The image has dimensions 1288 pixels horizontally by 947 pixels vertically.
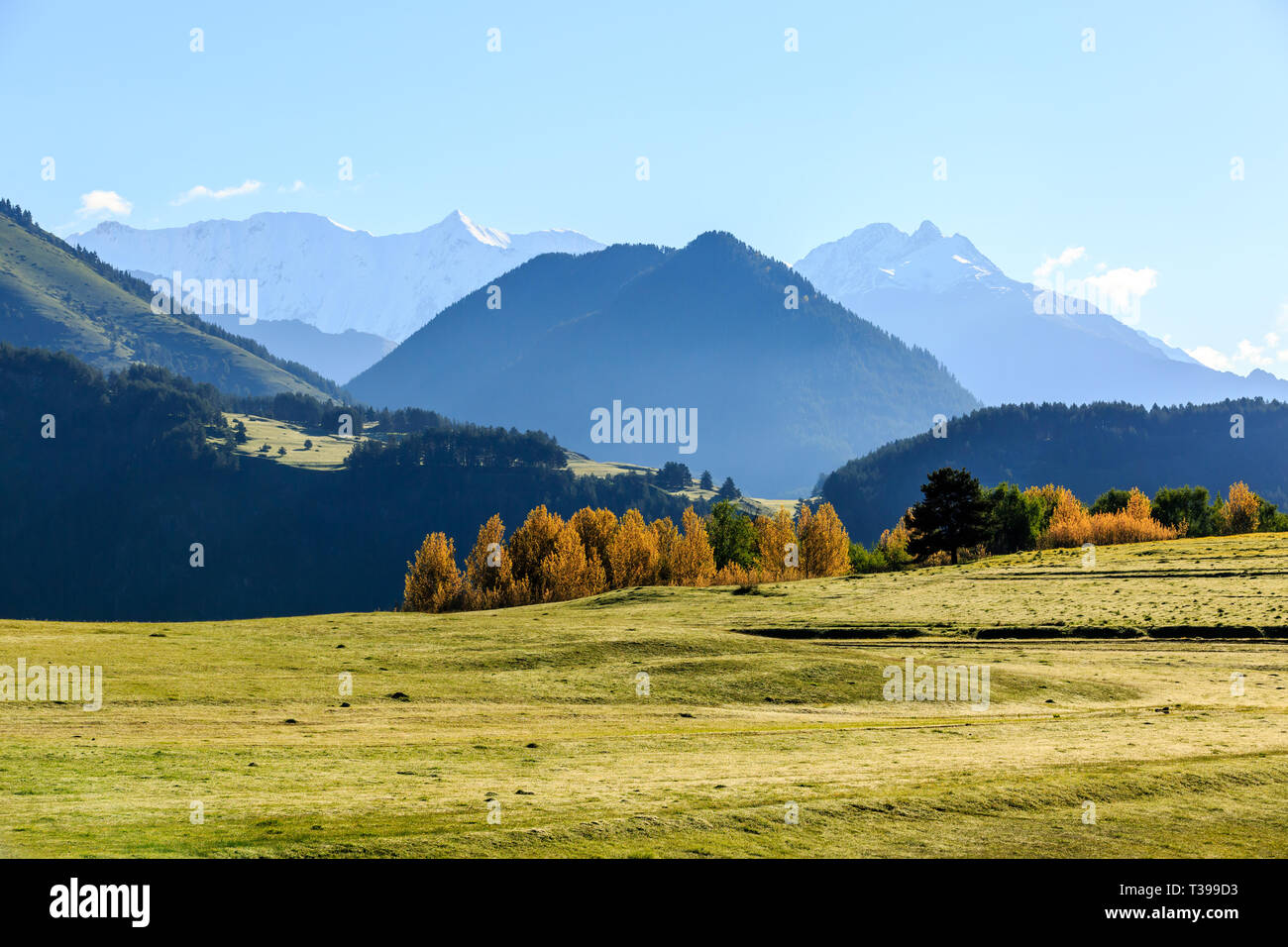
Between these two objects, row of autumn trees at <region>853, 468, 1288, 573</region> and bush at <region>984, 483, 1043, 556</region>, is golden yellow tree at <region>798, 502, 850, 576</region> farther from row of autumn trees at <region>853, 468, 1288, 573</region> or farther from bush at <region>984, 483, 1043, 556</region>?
bush at <region>984, 483, 1043, 556</region>

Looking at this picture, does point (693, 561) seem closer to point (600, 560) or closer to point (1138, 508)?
point (600, 560)

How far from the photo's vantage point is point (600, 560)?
12388 centimetres

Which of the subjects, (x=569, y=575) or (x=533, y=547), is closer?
(x=569, y=575)

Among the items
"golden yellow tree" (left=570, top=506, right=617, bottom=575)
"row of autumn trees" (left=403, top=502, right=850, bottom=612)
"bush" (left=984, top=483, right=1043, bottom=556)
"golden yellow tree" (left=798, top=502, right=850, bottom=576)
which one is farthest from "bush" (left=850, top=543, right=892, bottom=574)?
"golden yellow tree" (left=570, top=506, right=617, bottom=575)

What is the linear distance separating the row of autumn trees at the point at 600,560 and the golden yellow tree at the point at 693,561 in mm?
122

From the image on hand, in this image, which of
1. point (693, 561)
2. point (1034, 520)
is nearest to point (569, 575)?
point (693, 561)

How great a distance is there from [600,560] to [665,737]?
93.3 metres

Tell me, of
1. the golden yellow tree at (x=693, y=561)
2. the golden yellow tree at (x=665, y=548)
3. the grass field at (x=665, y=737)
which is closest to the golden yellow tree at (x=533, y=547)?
the golden yellow tree at (x=665, y=548)

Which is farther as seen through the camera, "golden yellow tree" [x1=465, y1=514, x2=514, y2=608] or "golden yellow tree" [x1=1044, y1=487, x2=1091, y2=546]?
"golden yellow tree" [x1=1044, y1=487, x2=1091, y2=546]

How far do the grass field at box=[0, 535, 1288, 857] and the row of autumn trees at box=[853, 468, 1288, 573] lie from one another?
4429 cm

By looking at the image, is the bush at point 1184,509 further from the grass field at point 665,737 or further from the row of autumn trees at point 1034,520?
the grass field at point 665,737

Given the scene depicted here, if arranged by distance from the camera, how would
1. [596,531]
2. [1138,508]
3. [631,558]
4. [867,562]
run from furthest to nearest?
[867,562] < [1138,508] < [596,531] < [631,558]

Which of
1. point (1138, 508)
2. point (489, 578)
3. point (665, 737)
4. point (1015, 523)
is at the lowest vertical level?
point (665, 737)

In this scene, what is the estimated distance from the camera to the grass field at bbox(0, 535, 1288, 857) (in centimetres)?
1786
